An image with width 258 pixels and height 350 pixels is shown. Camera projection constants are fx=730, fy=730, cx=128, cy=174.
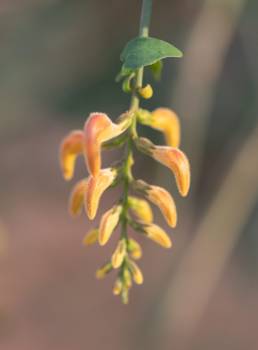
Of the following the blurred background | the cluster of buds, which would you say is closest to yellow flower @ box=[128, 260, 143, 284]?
the cluster of buds

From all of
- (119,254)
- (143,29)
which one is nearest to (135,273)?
(119,254)

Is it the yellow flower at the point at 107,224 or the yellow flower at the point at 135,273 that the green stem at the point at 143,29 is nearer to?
the yellow flower at the point at 107,224

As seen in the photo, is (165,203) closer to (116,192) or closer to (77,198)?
(77,198)

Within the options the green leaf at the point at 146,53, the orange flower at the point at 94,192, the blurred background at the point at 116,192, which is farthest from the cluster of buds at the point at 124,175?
the blurred background at the point at 116,192

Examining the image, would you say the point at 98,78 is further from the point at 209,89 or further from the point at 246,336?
the point at 209,89

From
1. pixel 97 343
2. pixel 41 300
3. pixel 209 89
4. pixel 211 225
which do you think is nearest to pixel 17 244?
pixel 41 300
